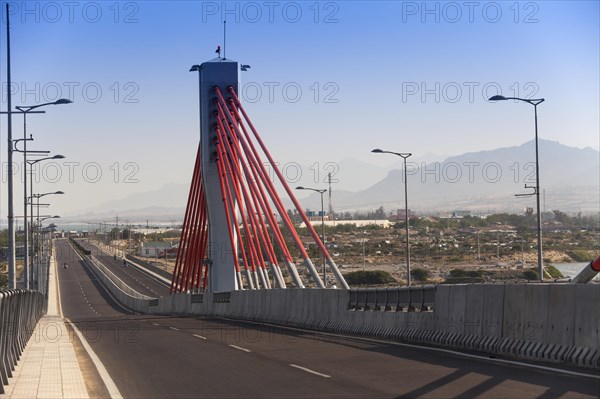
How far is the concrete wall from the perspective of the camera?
57.0ft

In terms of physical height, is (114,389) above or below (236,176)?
below

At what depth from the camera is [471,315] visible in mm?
21734

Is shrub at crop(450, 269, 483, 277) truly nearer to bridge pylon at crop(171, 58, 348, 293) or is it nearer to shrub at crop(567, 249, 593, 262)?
shrub at crop(567, 249, 593, 262)

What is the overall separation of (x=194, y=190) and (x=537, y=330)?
36516 millimetres

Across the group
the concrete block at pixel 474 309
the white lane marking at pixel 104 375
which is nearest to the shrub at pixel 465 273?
the white lane marking at pixel 104 375

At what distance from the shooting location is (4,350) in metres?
16.1

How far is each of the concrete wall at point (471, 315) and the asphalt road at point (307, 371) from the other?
1036 mm

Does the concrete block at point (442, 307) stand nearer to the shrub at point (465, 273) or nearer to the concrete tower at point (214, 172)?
the concrete tower at point (214, 172)

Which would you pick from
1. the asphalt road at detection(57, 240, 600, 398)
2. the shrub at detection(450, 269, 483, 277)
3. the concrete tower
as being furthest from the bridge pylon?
the shrub at detection(450, 269, 483, 277)

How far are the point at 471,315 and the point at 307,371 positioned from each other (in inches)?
213

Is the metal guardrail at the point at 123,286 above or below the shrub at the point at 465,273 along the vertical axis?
below

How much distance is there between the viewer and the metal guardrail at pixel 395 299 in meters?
24.9

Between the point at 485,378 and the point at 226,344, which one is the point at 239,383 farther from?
the point at 226,344

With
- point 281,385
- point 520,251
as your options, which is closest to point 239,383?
point 281,385
